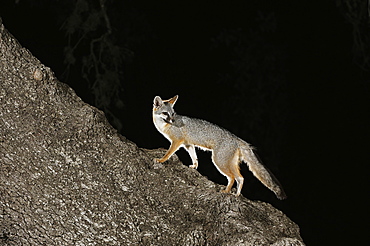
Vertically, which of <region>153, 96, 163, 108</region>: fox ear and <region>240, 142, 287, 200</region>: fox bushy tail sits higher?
<region>240, 142, 287, 200</region>: fox bushy tail

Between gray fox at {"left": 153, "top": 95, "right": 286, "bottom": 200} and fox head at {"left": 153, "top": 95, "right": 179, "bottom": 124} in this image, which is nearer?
gray fox at {"left": 153, "top": 95, "right": 286, "bottom": 200}

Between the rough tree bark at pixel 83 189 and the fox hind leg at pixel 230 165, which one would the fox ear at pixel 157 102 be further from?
the rough tree bark at pixel 83 189

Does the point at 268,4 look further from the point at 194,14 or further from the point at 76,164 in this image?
the point at 76,164

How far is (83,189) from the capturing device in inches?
98.3

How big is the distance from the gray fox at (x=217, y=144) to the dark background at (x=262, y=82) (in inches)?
141

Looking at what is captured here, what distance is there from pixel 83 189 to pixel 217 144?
1126mm

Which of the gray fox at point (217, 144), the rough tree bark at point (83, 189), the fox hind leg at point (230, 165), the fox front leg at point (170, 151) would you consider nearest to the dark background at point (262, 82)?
the gray fox at point (217, 144)

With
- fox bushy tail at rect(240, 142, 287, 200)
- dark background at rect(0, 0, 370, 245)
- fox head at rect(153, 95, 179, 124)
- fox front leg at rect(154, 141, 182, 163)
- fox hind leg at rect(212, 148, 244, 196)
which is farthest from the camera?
dark background at rect(0, 0, 370, 245)

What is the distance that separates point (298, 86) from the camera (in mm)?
9469

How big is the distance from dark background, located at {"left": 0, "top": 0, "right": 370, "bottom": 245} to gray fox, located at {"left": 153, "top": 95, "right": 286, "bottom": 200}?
3594 mm

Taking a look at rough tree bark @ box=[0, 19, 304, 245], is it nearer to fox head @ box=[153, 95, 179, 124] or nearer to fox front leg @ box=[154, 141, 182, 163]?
fox front leg @ box=[154, 141, 182, 163]

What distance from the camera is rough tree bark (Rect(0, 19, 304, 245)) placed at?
94.6 inches

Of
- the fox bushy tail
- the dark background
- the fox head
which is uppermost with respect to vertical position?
the fox bushy tail

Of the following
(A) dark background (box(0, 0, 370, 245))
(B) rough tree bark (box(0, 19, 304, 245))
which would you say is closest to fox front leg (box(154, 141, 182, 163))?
(B) rough tree bark (box(0, 19, 304, 245))
